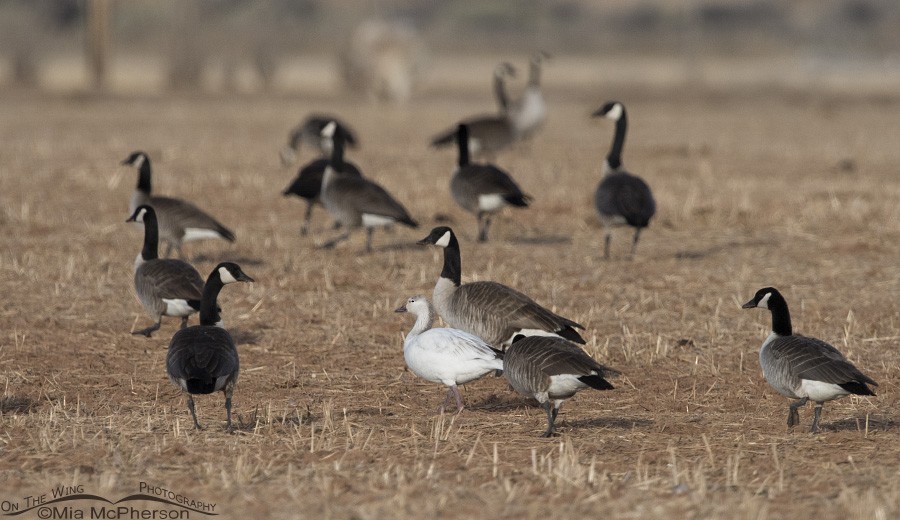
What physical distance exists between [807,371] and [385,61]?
42.8 meters

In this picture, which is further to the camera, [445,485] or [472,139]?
[472,139]

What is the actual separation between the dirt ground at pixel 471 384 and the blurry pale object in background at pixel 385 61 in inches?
943

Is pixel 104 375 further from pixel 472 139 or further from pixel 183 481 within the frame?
pixel 472 139

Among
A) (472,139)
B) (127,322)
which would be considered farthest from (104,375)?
(472,139)

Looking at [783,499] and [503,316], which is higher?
[503,316]

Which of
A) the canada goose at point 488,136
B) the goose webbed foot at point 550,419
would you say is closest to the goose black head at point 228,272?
the goose webbed foot at point 550,419

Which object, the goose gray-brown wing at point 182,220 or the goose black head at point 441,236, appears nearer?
the goose black head at point 441,236

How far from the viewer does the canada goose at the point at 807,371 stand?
7.98m

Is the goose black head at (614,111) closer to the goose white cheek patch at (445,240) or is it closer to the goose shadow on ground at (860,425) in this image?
the goose white cheek patch at (445,240)

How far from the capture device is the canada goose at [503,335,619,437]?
8.01 meters

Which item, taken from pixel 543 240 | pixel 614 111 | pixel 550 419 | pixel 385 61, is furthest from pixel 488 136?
pixel 385 61

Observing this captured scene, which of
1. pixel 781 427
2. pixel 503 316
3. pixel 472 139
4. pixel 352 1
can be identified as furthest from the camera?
pixel 352 1

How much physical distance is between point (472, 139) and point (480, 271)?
8690 mm

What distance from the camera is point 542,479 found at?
23.4 ft
